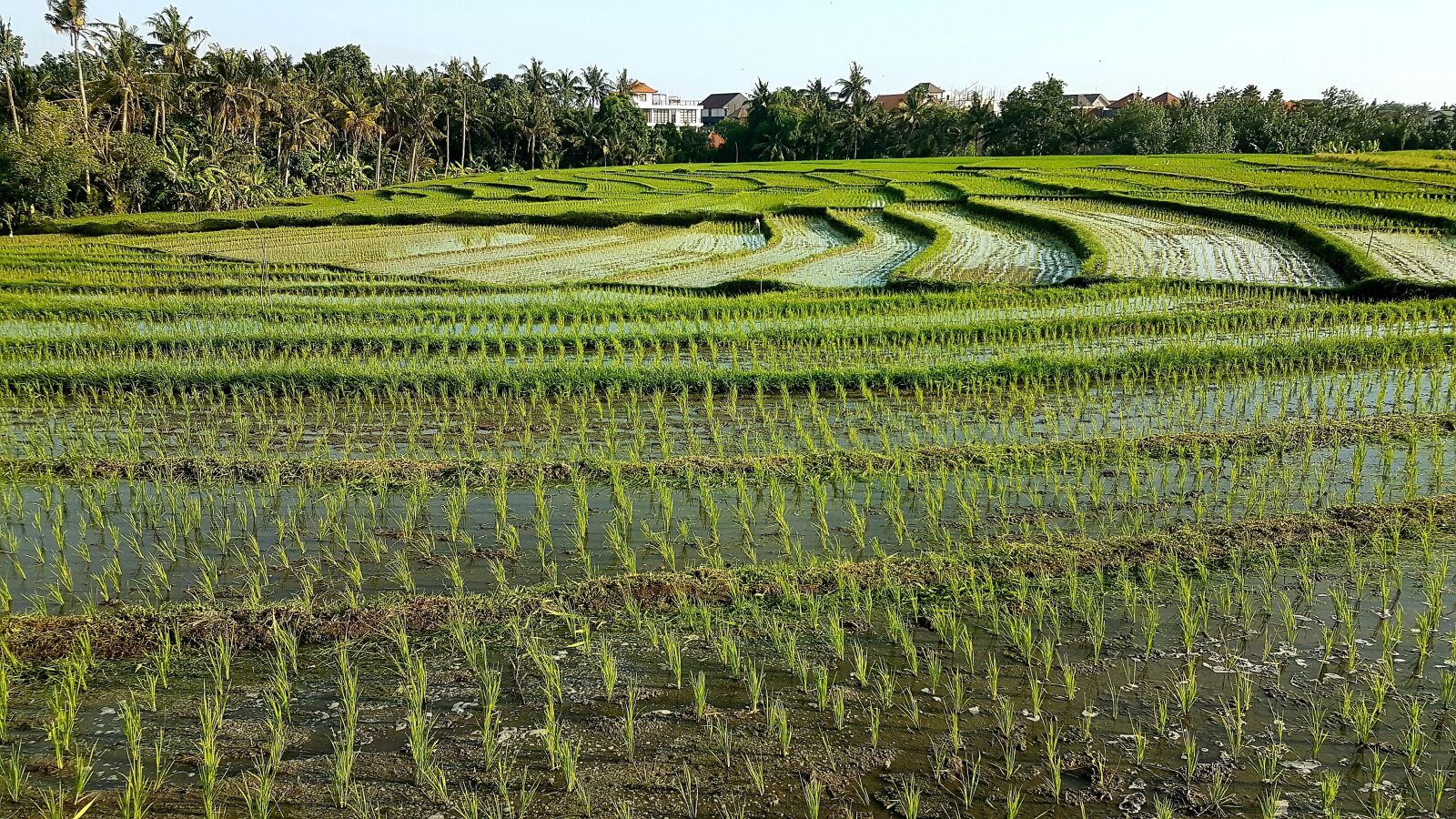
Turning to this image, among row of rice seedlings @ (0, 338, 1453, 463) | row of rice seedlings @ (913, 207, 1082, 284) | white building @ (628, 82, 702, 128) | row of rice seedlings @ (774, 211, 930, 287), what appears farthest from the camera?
white building @ (628, 82, 702, 128)

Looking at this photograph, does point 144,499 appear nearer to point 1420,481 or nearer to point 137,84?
point 1420,481

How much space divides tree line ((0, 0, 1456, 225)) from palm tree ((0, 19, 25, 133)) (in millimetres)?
99

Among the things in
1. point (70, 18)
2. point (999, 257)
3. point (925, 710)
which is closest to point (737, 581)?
point (925, 710)

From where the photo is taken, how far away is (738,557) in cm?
446

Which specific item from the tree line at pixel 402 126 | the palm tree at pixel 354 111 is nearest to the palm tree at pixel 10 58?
the tree line at pixel 402 126

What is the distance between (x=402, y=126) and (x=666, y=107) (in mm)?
41859

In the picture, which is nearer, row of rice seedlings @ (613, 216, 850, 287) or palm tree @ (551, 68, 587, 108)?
row of rice seedlings @ (613, 216, 850, 287)

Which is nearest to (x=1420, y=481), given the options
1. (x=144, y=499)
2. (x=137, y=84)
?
(x=144, y=499)

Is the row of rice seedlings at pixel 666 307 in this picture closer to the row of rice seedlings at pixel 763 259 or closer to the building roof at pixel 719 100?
→ the row of rice seedlings at pixel 763 259

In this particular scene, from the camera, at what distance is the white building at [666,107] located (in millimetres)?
78250

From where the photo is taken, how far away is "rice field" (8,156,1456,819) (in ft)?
9.43

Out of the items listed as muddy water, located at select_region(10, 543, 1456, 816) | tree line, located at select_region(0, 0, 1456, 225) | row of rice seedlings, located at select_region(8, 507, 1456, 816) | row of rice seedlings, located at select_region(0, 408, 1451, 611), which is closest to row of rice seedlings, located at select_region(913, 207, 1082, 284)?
row of rice seedlings, located at select_region(0, 408, 1451, 611)

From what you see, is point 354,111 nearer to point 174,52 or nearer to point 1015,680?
point 174,52

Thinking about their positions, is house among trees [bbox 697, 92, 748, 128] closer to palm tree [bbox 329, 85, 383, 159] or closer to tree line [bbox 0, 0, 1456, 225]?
tree line [bbox 0, 0, 1456, 225]
